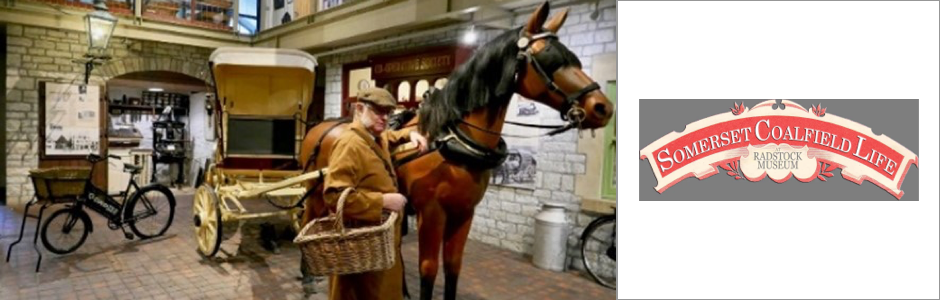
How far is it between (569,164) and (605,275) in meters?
1.00

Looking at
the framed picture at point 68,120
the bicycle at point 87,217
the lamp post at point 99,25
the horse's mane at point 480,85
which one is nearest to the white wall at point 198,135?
the framed picture at point 68,120

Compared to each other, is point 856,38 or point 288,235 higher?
point 856,38

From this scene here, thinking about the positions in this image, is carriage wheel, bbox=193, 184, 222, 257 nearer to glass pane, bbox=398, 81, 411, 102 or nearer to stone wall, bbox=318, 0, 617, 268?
glass pane, bbox=398, 81, 411, 102

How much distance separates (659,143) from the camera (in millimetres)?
1490

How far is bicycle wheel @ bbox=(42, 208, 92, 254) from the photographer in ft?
14.2

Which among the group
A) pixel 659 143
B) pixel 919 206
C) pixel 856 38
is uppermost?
pixel 856 38

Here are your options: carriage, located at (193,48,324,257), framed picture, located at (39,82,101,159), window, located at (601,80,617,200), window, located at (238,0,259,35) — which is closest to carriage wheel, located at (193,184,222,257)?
carriage, located at (193,48,324,257)

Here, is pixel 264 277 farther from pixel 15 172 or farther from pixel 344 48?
pixel 15 172

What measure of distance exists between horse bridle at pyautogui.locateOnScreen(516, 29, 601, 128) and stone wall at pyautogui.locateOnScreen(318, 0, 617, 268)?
1.90m

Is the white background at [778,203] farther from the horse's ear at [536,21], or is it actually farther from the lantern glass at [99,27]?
the lantern glass at [99,27]

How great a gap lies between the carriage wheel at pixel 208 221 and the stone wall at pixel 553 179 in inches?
98.2

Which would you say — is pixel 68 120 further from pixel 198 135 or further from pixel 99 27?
pixel 198 135

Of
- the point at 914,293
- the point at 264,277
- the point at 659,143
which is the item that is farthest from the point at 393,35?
the point at 914,293

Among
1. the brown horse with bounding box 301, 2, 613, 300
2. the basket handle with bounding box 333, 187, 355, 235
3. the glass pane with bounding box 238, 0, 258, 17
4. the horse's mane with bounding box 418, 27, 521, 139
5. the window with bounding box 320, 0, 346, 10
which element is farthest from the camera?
the glass pane with bounding box 238, 0, 258, 17
